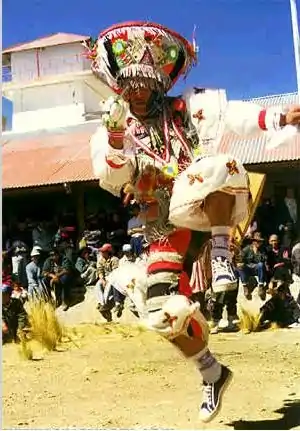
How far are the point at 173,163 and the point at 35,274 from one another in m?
3.10

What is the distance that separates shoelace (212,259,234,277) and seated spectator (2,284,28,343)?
7.00 feet

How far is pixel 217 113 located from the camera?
1.86m

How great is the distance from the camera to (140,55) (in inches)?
75.5

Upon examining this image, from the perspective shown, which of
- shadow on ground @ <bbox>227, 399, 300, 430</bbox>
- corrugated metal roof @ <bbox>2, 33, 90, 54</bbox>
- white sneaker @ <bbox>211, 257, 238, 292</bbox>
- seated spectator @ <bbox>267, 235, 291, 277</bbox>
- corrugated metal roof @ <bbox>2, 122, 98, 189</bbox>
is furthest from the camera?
corrugated metal roof @ <bbox>2, 122, 98, 189</bbox>

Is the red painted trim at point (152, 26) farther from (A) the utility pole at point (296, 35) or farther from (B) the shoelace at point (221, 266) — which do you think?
(B) the shoelace at point (221, 266)

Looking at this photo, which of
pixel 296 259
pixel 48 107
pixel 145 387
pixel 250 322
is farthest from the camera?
pixel 48 107

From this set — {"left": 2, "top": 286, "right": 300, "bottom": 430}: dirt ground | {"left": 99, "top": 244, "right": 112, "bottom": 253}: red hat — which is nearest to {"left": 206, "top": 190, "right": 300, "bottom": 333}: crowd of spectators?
{"left": 2, "top": 286, "right": 300, "bottom": 430}: dirt ground

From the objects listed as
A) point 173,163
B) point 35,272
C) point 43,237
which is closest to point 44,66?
point 43,237

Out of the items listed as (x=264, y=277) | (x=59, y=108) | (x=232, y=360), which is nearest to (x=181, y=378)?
(x=232, y=360)

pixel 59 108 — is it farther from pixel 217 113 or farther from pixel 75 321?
pixel 217 113

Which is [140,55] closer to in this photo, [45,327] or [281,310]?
[45,327]

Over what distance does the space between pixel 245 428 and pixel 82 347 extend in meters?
1.59

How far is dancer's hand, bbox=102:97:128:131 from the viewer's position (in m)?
1.78

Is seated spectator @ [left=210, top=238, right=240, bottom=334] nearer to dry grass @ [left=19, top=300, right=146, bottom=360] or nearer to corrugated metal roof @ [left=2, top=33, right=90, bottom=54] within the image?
dry grass @ [left=19, top=300, right=146, bottom=360]
